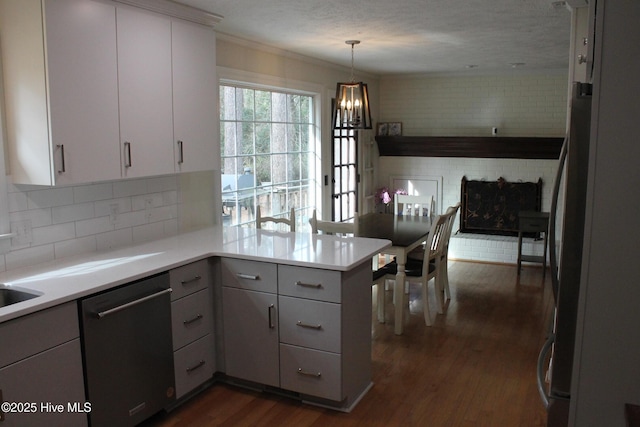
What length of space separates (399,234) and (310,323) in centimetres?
172

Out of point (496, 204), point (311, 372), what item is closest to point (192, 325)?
point (311, 372)

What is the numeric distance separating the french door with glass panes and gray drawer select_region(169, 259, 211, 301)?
315 cm

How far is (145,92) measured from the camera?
3.10 m

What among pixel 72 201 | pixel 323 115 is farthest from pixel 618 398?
pixel 323 115

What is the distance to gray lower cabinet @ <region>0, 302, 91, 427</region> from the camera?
2053 millimetres

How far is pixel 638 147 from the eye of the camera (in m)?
1.45

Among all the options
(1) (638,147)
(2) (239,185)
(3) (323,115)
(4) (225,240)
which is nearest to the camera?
(1) (638,147)

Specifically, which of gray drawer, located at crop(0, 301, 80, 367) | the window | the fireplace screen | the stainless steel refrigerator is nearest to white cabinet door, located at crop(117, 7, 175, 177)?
gray drawer, located at crop(0, 301, 80, 367)

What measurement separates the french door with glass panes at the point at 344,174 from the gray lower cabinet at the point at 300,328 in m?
3.10

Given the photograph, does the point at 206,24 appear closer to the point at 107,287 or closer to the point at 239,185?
the point at 239,185

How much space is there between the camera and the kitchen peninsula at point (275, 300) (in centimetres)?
281

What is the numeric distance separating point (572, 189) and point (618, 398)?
2.13 feet

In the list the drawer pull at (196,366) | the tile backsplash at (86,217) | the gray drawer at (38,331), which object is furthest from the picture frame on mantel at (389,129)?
the gray drawer at (38,331)

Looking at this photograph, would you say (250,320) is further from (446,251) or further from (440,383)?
(446,251)
